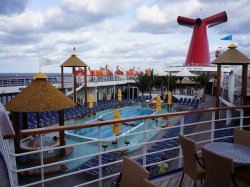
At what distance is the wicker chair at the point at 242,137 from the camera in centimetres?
271

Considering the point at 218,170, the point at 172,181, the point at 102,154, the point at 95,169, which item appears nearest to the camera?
the point at 218,170

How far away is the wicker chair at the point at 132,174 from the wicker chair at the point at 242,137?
1.73m

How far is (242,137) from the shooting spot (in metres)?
2.77

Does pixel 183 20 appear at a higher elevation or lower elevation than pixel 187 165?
higher

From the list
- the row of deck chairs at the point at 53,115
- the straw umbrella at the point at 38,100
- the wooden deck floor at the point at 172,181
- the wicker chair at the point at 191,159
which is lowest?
the row of deck chairs at the point at 53,115

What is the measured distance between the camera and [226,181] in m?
1.85

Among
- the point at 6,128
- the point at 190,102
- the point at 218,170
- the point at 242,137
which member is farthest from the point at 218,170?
the point at 190,102

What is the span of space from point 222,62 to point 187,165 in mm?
5630

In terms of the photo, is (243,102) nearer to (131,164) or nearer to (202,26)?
(131,164)

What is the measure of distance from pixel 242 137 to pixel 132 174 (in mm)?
1779

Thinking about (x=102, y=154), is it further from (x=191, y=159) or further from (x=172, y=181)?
(x=191, y=159)

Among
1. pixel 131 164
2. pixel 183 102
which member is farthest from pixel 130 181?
pixel 183 102

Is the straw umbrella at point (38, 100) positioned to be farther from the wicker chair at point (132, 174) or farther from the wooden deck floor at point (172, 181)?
the wicker chair at point (132, 174)

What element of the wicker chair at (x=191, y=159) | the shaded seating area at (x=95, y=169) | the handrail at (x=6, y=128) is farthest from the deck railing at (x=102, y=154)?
the wicker chair at (x=191, y=159)
